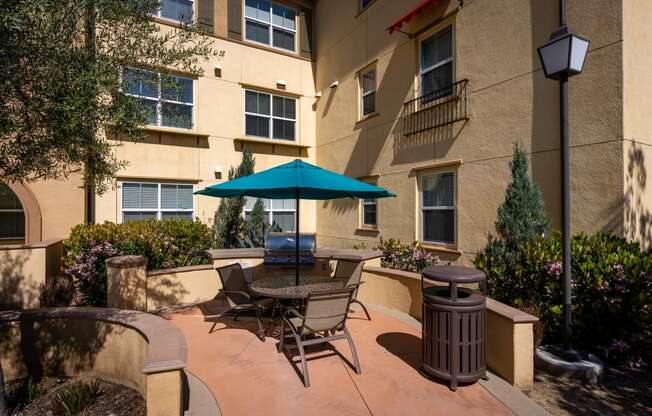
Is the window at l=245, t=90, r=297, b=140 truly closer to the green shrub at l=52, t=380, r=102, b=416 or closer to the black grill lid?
the black grill lid

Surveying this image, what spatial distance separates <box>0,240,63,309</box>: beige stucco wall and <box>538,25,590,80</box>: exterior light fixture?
9897mm

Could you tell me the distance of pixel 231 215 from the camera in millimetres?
11484

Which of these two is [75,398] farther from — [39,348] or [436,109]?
[436,109]

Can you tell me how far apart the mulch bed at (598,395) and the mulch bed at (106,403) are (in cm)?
440

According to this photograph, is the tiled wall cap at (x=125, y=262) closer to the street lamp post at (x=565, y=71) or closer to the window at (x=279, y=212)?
the window at (x=279, y=212)

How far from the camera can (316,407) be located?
3.64 meters

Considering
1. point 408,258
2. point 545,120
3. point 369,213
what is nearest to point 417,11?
point 545,120

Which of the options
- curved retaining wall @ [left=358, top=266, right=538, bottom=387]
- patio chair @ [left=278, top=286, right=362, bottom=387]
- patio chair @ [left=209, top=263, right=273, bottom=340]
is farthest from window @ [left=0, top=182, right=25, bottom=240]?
curved retaining wall @ [left=358, top=266, right=538, bottom=387]

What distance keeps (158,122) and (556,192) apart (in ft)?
35.8

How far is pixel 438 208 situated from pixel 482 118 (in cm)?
243

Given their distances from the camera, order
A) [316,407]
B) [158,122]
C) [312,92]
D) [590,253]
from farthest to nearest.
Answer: [312,92] → [158,122] → [590,253] → [316,407]

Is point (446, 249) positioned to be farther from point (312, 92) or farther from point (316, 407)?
point (312, 92)

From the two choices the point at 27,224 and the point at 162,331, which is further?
the point at 27,224

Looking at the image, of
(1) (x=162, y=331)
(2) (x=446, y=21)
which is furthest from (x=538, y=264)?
(2) (x=446, y=21)
